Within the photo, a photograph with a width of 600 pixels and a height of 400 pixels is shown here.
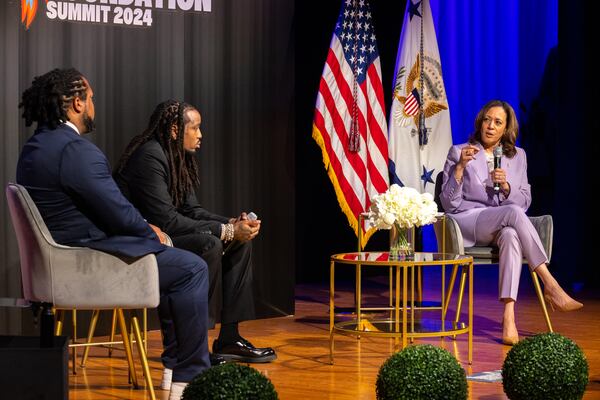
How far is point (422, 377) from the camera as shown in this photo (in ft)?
9.53

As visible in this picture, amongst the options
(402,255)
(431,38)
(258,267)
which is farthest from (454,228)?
(431,38)

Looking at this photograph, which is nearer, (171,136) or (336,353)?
(171,136)

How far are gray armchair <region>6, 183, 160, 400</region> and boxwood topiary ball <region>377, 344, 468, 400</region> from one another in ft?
3.02

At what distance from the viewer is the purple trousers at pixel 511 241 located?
5.14 m

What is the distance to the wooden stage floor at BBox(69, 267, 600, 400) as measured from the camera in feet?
13.1

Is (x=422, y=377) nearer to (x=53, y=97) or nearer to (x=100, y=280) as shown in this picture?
(x=100, y=280)

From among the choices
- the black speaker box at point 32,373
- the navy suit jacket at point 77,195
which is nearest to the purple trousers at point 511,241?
the navy suit jacket at point 77,195

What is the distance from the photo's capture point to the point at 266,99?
236 inches

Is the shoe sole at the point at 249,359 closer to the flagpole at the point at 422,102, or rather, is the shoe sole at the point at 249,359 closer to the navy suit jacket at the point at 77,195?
the navy suit jacket at the point at 77,195

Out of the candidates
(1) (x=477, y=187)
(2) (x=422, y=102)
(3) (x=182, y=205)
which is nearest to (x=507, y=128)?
(1) (x=477, y=187)

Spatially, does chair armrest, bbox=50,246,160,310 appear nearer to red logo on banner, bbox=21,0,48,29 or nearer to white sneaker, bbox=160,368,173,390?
white sneaker, bbox=160,368,173,390

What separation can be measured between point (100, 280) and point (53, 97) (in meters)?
0.67

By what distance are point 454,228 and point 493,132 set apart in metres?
0.66

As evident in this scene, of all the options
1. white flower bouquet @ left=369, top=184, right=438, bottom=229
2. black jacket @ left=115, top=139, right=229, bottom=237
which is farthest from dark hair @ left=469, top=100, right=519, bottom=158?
black jacket @ left=115, top=139, right=229, bottom=237
